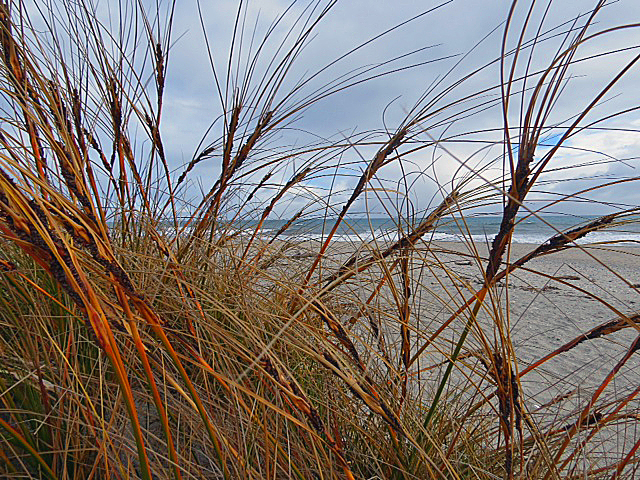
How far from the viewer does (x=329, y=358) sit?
823mm

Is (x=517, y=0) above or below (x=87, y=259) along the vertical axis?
above

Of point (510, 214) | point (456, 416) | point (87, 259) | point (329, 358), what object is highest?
point (510, 214)

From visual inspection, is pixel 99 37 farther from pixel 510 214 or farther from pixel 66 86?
pixel 510 214

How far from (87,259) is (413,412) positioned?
739 mm

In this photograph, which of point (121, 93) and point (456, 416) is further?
point (121, 93)

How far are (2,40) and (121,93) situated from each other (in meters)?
0.39

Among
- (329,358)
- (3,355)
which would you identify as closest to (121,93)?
(3,355)

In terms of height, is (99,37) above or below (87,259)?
above

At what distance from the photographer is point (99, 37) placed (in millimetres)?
1378

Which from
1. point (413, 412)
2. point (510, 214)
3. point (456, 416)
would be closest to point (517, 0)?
point (510, 214)

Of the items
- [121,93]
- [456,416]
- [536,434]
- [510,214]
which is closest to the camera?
[510,214]

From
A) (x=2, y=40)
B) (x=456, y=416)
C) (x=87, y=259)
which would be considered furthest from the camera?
(x=456, y=416)

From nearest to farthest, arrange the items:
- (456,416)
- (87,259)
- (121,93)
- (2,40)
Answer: (87,259) < (2,40) < (456,416) < (121,93)

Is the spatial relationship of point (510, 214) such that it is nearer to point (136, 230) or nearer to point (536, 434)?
point (536, 434)
